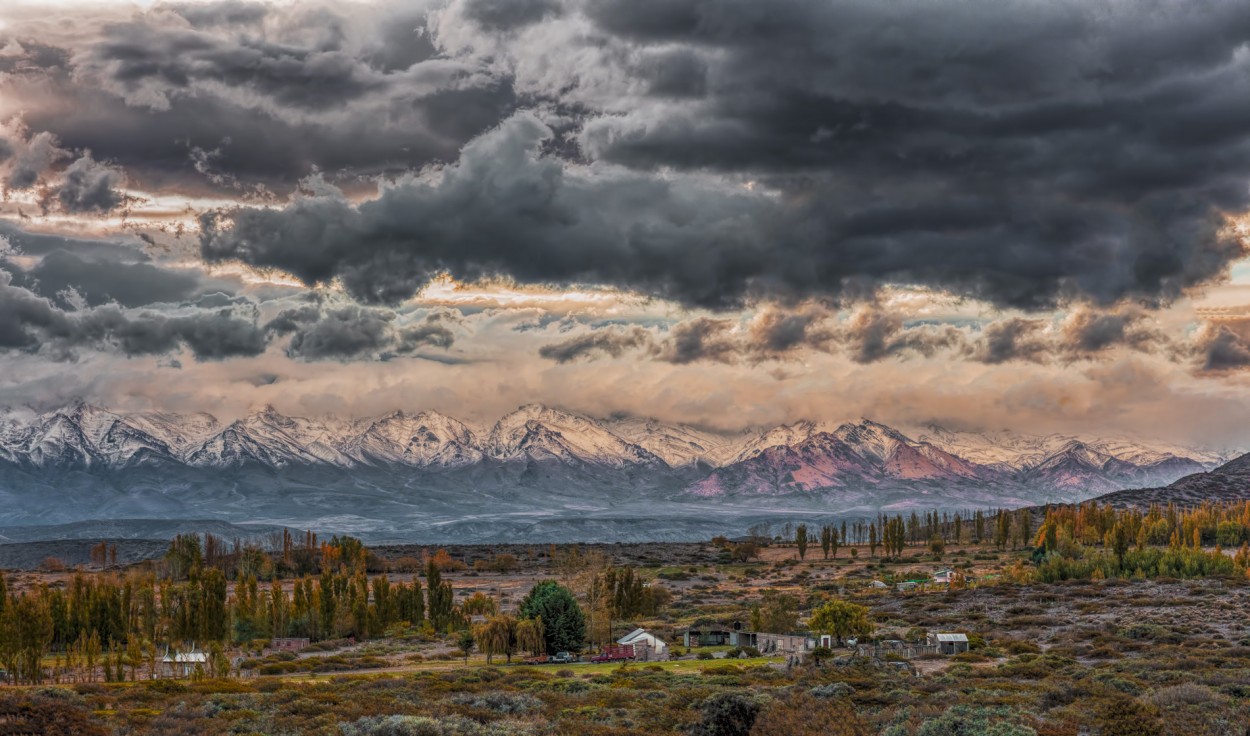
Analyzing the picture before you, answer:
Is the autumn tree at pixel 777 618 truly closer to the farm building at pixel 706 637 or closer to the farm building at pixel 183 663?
the farm building at pixel 706 637

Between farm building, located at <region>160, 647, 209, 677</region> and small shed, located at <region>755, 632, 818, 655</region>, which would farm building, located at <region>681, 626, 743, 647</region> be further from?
farm building, located at <region>160, 647, 209, 677</region>

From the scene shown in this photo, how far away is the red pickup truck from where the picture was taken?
93950 mm

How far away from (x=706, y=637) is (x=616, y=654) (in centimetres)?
1296

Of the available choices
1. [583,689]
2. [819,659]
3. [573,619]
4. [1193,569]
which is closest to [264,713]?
[583,689]

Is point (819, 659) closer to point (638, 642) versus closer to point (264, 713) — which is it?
point (638, 642)

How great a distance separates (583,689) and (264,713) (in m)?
19.1

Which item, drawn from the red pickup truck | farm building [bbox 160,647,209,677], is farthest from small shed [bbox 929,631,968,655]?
farm building [bbox 160,647,209,677]

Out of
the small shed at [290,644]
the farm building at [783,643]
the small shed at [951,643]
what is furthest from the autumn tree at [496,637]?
the small shed at [951,643]

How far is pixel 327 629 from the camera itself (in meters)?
124

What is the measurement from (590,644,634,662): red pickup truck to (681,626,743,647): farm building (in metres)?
9.53

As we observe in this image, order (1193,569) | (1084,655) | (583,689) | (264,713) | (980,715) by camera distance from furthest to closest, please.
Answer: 1. (1193,569)
2. (1084,655)
3. (583,689)
4. (264,713)
5. (980,715)

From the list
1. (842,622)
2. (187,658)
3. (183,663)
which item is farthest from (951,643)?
(187,658)

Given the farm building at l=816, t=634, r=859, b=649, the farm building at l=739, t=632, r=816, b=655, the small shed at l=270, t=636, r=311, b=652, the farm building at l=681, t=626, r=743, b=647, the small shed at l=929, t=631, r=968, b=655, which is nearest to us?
the small shed at l=929, t=631, r=968, b=655

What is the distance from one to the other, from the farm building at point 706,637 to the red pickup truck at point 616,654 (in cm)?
953
